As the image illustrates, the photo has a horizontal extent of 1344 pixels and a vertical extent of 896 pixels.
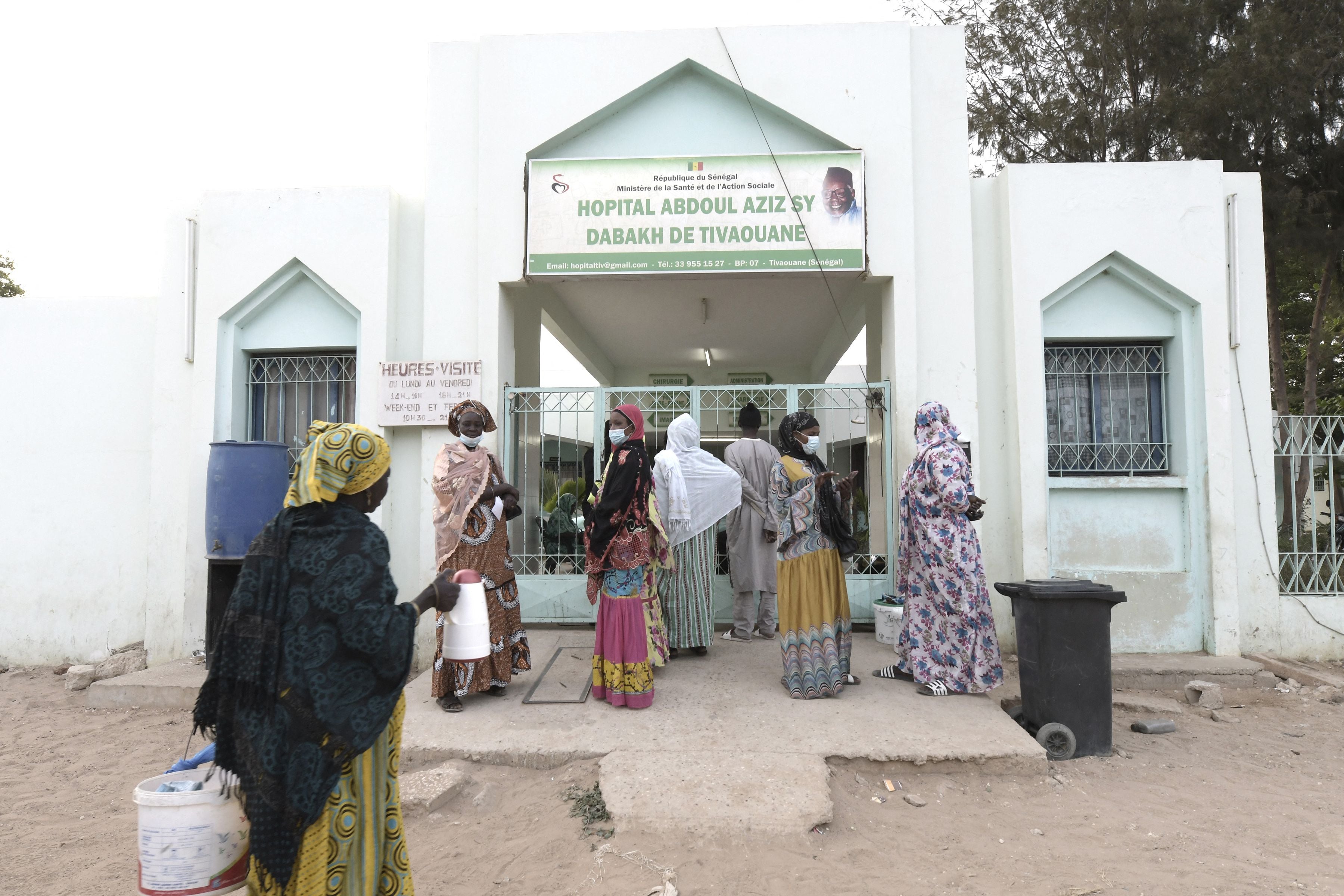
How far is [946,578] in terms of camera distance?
4371mm

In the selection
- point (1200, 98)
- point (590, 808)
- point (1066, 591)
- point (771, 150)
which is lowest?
point (590, 808)

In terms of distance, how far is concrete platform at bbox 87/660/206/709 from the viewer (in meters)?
5.26

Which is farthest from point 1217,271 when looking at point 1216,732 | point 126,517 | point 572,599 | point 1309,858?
point 126,517

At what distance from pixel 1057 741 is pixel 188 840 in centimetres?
386

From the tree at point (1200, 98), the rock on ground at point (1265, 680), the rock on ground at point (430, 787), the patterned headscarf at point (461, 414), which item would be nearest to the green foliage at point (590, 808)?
the rock on ground at point (430, 787)

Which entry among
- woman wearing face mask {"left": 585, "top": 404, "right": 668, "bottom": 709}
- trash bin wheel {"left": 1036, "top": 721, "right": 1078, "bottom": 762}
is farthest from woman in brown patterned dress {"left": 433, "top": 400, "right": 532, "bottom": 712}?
trash bin wheel {"left": 1036, "top": 721, "right": 1078, "bottom": 762}

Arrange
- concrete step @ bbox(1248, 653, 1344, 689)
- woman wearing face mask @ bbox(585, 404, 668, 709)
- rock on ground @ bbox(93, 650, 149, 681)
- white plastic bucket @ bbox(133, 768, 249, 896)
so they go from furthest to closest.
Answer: rock on ground @ bbox(93, 650, 149, 681), concrete step @ bbox(1248, 653, 1344, 689), woman wearing face mask @ bbox(585, 404, 668, 709), white plastic bucket @ bbox(133, 768, 249, 896)

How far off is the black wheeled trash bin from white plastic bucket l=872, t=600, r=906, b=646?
51.9 inches

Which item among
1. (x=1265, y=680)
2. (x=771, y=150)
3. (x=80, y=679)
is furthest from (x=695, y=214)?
(x=80, y=679)

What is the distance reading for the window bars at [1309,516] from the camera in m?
5.72

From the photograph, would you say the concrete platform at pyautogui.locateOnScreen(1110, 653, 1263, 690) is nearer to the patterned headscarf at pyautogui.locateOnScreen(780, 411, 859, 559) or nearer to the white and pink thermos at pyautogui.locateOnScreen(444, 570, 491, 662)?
the patterned headscarf at pyautogui.locateOnScreen(780, 411, 859, 559)

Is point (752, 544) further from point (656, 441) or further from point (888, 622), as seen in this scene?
point (656, 441)

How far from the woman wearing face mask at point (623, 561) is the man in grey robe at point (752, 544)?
Answer: 1.85m

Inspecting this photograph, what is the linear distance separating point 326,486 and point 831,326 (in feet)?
28.5
